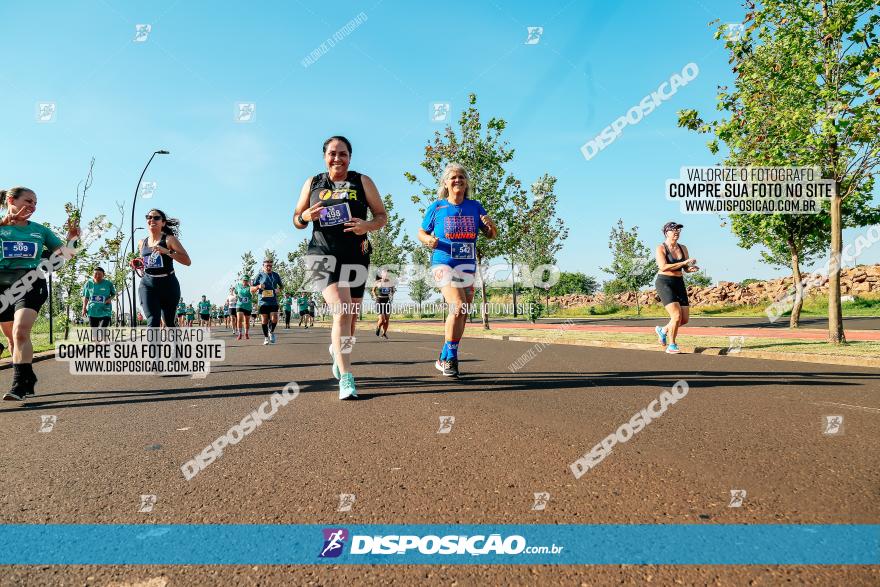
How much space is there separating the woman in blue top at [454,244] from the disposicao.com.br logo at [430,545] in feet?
14.7

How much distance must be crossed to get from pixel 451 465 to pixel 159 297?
6771mm

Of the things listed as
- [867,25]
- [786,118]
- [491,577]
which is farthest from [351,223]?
[867,25]

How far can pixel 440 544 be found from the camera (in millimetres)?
1921

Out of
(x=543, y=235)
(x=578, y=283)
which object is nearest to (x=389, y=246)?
(x=543, y=235)

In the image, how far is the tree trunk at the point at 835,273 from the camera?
10273 millimetres

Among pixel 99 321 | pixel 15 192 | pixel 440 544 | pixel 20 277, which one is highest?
pixel 15 192

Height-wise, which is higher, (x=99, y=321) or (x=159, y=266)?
(x=159, y=266)

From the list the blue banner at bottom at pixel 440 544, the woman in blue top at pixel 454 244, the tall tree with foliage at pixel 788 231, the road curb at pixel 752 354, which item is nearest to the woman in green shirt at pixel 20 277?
the woman in blue top at pixel 454 244

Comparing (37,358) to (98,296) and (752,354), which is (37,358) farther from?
(752,354)

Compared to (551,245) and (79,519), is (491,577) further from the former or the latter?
(551,245)

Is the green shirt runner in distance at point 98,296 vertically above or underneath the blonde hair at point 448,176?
underneath

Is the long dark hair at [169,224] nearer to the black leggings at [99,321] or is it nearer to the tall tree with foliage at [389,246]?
the black leggings at [99,321]

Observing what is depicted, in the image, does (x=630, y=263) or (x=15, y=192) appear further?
(x=630, y=263)

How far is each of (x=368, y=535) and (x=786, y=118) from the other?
1110cm
